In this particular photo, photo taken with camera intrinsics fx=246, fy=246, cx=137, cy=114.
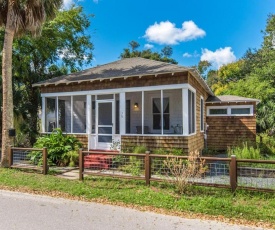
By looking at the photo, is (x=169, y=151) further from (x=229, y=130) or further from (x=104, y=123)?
(x=229, y=130)

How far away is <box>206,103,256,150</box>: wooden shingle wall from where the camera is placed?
1442 cm

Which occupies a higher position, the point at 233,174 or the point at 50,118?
the point at 50,118

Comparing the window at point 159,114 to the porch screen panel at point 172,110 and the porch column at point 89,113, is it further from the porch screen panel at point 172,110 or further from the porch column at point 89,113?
the porch column at point 89,113

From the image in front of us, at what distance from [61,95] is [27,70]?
18.9ft

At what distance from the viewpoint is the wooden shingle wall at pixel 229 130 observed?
1442 cm

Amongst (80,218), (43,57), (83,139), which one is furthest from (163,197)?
(43,57)

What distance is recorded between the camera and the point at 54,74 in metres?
18.0

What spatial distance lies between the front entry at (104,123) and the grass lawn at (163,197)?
137 inches

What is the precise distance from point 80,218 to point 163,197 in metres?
2.11

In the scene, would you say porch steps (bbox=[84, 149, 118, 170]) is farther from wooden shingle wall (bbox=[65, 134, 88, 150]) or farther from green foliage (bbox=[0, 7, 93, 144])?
green foliage (bbox=[0, 7, 93, 144])

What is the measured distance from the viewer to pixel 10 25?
31.6ft

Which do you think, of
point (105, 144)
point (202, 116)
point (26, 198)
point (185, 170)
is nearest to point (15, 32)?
point (105, 144)

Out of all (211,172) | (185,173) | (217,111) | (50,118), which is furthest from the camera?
(217,111)

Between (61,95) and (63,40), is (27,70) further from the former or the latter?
(61,95)
